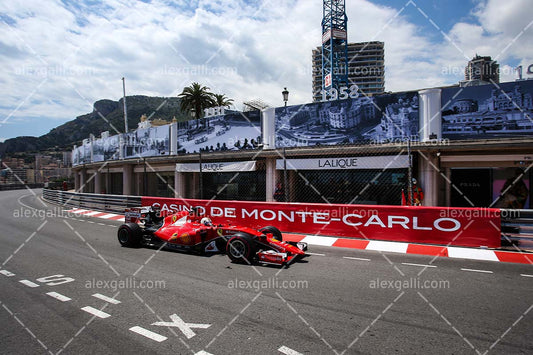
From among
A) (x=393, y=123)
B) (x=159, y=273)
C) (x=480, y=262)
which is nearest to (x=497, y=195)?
(x=393, y=123)

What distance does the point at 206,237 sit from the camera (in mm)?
7449

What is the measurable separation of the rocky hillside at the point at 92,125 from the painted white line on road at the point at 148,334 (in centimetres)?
12140

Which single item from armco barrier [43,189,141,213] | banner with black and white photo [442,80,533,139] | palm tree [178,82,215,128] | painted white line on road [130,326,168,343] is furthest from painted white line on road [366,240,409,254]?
palm tree [178,82,215,128]

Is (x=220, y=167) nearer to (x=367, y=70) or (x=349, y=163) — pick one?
(x=349, y=163)

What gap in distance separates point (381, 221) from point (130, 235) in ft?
22.7

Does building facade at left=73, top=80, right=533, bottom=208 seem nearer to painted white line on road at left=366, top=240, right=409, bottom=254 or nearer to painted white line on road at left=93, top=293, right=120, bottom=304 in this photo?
painted white line on road at left=366, top=240, right=409, bottom=254

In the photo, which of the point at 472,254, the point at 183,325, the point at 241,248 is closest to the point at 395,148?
the point at 472,254

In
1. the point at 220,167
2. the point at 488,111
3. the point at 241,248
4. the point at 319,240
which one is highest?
the point at 488,111

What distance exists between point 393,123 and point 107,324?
12.8 m

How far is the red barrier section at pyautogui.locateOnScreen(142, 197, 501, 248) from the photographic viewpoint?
800 cm

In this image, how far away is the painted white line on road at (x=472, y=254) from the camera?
279 inches

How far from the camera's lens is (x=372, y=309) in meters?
4.33

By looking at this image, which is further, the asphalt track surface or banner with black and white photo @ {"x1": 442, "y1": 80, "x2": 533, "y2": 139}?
banner with black and white photo @ {"x1": 442, "y1": 80, "x2": 533, "y2": 139}

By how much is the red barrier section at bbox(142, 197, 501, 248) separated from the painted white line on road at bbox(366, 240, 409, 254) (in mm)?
248
